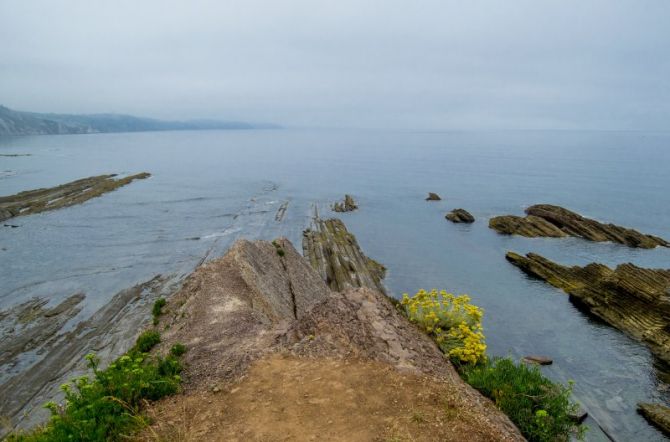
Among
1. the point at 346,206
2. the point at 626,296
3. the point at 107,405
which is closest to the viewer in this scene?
the point at 107,405

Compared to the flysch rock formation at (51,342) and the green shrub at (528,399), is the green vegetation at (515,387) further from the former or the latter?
the flysch rock formation at (51,342)

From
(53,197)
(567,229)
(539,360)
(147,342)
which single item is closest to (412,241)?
(567,229)

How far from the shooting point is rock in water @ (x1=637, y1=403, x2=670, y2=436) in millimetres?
20172

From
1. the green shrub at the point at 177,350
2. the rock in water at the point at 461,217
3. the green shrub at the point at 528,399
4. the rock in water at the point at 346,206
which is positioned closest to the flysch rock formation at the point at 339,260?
the rock in water at the point at 346,206

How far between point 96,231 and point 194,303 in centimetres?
4255

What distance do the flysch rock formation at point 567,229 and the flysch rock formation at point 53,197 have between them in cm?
6920

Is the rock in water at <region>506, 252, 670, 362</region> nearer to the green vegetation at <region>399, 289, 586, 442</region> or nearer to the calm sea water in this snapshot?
the calm sea water

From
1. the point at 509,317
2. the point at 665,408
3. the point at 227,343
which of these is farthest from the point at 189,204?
the point at 665,408

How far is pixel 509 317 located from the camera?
32875 millimetres

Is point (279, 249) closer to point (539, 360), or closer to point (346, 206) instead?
point (539, 360)

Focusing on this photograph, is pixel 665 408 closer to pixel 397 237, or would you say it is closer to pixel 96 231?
pixel 397 237

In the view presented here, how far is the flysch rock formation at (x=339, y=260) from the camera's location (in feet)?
125

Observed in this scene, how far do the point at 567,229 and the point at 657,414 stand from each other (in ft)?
134

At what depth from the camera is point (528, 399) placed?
11070mm
